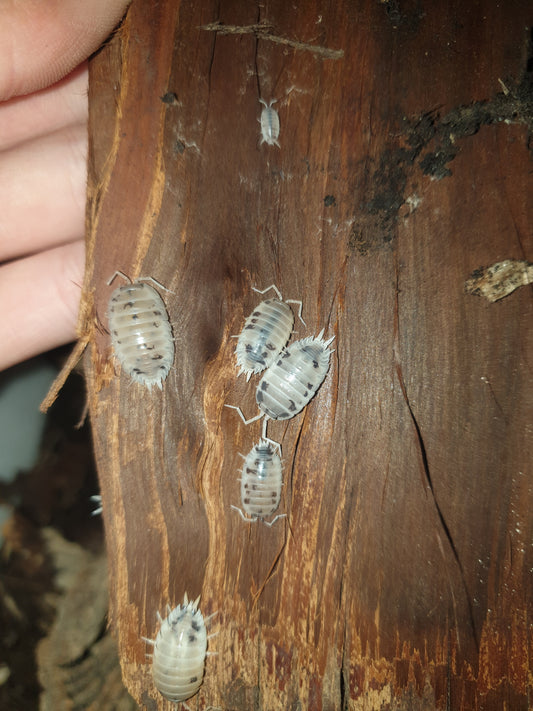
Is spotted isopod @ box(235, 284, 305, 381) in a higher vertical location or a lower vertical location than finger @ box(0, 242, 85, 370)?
lower

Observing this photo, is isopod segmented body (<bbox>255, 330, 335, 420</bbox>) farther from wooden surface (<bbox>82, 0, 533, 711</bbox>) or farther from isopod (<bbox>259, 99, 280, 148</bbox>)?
isopod (<bbox>259, 99, 280, 148</bbox>)

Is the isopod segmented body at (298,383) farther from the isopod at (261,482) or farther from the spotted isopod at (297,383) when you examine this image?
the isopod at (261,482)

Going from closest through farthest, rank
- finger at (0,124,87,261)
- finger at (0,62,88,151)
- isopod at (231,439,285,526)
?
isopod at (231,439,285,526), finger at (0,124,87,261), finger at (0,62,88,151)

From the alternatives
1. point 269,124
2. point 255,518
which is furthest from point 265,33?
point 255,518

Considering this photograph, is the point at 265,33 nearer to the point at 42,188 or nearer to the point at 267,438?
the point at 42,188

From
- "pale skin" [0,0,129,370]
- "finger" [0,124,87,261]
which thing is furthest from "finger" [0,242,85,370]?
"finger" [0,124,87,261]

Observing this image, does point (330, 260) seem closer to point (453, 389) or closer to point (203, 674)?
Result: point (453, 389)
